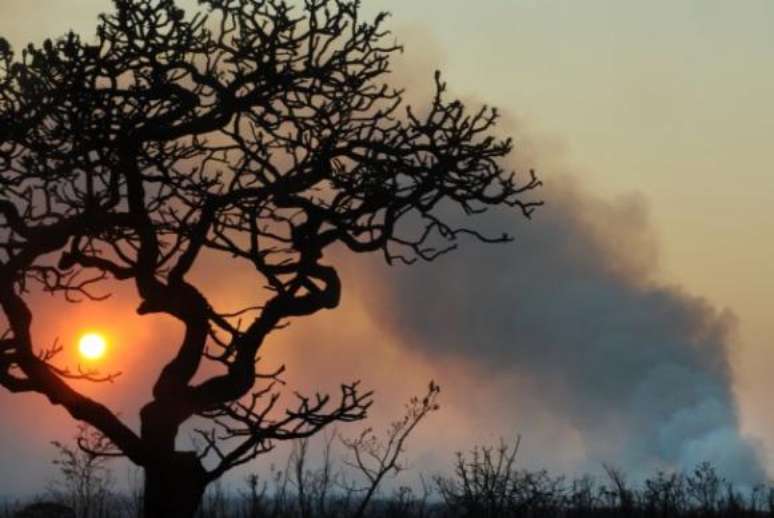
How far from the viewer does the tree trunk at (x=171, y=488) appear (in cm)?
1409

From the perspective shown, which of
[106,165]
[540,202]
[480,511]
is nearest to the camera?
[106,165]

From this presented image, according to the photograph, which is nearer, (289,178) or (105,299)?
(289,178)

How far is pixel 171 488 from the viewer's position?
14.1 meters

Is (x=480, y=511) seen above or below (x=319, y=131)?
below

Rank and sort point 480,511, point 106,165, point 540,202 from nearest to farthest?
point 106,165, point 540,202, point 480,511

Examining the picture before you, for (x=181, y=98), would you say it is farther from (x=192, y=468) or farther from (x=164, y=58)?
(x=192, y=468)

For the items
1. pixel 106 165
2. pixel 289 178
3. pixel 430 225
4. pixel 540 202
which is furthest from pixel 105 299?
pixel 540 202

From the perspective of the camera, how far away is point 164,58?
14.2 metres

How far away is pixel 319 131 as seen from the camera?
1443 centimetres

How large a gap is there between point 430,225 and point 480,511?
7.70 meters

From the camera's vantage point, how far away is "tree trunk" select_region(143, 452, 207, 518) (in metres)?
14.1

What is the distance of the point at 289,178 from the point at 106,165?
2031 mm

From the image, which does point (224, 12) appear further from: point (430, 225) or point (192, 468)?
point (192, 468)

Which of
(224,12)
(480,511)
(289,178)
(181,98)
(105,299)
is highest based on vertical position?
(224,12)
